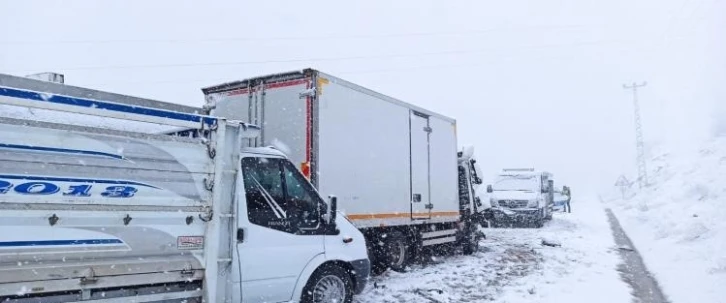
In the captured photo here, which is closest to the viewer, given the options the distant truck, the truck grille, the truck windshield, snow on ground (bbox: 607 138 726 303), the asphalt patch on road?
the asphalt patch on road

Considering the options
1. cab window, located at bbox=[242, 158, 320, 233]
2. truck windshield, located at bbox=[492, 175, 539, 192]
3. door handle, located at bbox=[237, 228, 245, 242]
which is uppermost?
truck windshield, located at bbox=[492, 175, 539, 192]

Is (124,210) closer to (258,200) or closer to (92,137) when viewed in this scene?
(92,137)

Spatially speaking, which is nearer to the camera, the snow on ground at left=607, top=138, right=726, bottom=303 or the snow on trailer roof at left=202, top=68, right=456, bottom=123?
the snow on trailer roof at left=202, top=68, right=456, bottom=123

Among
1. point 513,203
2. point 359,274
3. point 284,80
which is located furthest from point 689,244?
point 284,80

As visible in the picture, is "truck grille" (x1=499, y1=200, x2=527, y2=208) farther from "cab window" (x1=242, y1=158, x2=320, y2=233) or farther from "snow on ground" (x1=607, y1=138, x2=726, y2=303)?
"cab window" (x1=242, y1=158, x2=320, y2=233)

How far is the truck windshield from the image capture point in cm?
2220

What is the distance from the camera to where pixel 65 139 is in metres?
3.89

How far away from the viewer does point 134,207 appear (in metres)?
4.21

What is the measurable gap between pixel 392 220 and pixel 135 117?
18.5 ft

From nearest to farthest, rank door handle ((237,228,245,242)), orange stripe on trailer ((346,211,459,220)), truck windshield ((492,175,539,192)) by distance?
door handle ((237,228,245,242)) → orange stripe on trailer ((346,211,459,220)) → truck windshield ((492,175,539,192))

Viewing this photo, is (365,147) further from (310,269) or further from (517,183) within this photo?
(517,183)

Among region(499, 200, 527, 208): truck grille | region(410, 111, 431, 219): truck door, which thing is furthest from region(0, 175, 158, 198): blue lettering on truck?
region(499, 200, 527, 208): truck grille

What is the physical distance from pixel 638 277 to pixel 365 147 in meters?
5.80

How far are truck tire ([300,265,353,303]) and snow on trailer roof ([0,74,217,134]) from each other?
2.25 m
